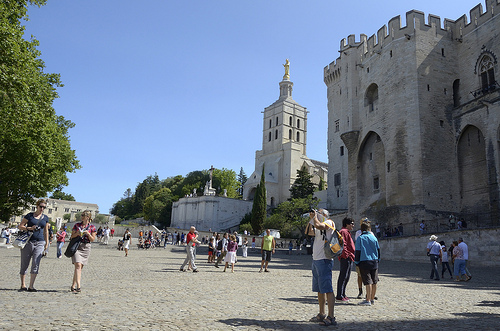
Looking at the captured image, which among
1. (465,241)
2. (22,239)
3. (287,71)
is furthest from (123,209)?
(22,239)

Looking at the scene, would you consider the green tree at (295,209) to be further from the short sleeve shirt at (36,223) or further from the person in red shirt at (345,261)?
the short sleeve shirt at (36,223)

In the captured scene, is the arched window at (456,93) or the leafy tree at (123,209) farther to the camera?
the leafy tree at (123,209)

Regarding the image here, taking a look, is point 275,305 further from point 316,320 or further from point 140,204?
point 140,204

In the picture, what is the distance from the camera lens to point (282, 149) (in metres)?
75.1

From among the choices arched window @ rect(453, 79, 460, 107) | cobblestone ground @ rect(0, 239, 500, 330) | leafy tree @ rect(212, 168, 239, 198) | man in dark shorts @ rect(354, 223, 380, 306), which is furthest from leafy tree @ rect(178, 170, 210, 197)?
man in dark shorts @ rect(354, 223, 380, 306)

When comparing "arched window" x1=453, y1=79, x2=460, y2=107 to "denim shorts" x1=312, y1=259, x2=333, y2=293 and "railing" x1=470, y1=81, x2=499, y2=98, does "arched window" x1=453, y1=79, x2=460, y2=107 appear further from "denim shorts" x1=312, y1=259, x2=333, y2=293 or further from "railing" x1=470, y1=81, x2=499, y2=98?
"denim shorts" x1=312, y1=259, x2=333, y2=293

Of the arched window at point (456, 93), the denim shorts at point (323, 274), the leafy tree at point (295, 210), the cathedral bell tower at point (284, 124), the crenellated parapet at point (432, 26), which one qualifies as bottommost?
the denim shorts at point (323, 274)

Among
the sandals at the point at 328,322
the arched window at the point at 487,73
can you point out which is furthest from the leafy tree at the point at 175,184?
the sandals at the point at 328,322

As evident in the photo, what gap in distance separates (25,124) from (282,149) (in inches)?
2404

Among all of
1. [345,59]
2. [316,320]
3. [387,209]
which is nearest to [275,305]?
[316,320]

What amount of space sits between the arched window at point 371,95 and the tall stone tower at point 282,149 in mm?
33254

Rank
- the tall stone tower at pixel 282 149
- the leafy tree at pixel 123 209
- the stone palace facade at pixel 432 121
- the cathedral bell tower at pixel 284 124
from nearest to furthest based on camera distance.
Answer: the stone palace facade at pixel 432 121 < the tall stone tower at pixel 282 149 < the cathedral bell tower at pixel 284 124 < the leafy tree at pixel 123 209

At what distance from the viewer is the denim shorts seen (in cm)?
545

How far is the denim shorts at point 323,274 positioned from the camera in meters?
5.45
